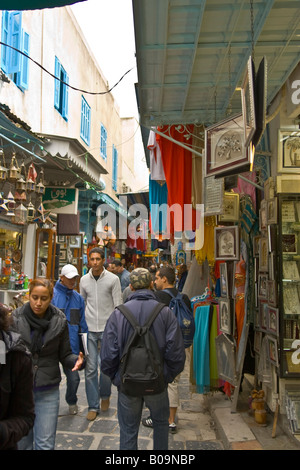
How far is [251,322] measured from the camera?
19.0 ft

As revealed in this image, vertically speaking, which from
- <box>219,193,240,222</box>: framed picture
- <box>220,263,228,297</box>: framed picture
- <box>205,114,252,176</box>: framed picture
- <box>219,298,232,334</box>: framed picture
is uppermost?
<box>205,114,252,176</box>: framed picture

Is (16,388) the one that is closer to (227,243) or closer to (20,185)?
(227,243)

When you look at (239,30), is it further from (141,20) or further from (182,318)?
(182,318)

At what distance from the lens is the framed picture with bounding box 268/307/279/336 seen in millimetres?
4633

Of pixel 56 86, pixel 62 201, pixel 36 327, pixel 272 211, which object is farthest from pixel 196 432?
pixel 56 86

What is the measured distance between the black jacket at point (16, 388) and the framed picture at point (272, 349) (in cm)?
325

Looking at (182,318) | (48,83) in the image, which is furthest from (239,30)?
(48,83)

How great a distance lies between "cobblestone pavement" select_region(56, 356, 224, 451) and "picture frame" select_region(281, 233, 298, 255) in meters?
2.46

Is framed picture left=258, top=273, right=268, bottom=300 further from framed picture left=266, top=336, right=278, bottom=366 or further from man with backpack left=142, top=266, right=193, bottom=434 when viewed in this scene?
man with backpack left=142, top=266, right=193, bottom=434

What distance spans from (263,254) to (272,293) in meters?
0.59

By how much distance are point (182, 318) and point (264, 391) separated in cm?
152

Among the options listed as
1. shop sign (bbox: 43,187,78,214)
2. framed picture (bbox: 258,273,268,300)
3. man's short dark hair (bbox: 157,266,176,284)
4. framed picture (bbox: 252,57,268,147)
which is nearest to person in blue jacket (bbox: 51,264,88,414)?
man's short dark hair (bbox: 157,266,176,284)

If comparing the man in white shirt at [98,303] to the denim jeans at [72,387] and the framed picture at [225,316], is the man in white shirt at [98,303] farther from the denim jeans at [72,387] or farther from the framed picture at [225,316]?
the framed picture at [225,316]

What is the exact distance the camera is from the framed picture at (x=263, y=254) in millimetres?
5023
